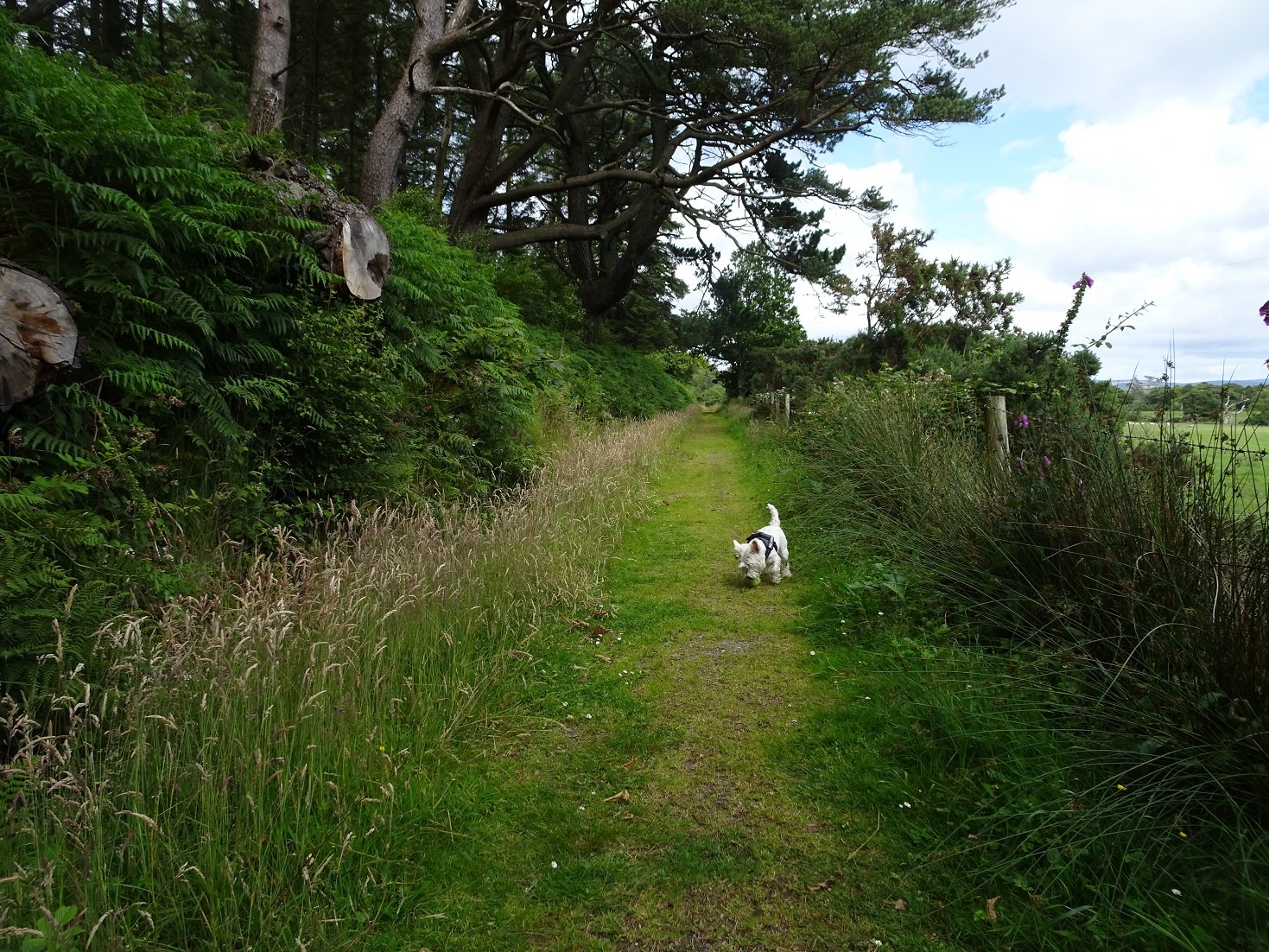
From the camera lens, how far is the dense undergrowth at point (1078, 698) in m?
1.91

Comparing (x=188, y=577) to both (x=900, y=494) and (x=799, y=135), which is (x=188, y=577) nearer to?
(x=900, y=494)

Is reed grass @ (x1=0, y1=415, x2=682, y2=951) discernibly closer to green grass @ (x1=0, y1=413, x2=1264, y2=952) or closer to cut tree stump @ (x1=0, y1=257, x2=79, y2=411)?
green grass @ (x1=0, y1=413, x2=1264, y2=952)

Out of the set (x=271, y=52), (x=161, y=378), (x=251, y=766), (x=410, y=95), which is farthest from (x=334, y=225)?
(x=410, y=95)

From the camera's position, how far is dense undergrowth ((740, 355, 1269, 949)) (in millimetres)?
1914

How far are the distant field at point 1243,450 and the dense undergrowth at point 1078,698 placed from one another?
3cm

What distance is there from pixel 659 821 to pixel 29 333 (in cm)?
367

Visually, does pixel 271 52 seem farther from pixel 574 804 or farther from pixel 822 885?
pixel 822 885

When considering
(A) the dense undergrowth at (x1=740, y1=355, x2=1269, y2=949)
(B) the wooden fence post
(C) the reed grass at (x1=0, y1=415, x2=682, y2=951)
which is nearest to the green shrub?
(B) the wooden fence post

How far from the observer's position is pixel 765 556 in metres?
5.58

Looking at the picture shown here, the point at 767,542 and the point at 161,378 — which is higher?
the point at 161,378

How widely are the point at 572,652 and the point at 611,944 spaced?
2321 mm

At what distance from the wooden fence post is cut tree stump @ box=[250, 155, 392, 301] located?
17.3 feet


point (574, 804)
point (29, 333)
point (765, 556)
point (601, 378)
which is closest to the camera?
point (574, 804)

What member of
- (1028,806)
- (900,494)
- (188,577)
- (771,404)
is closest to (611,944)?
(1028,806)
